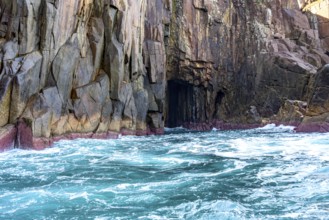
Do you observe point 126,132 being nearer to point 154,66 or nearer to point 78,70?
point 78,70

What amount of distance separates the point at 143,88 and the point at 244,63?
65.9 ft

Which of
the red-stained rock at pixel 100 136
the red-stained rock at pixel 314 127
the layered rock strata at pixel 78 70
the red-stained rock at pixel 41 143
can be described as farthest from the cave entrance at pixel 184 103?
the red-stained rock at pixel 41 143

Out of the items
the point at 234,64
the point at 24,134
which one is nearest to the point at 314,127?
the point at 234,64

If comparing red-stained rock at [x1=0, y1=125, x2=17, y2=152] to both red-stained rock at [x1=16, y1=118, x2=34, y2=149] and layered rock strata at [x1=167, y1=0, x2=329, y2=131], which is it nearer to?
red-stained rock at [x1=16, y1=118, x2=34, y2=149]

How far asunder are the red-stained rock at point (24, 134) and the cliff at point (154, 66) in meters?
0.05

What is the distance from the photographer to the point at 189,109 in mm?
51938

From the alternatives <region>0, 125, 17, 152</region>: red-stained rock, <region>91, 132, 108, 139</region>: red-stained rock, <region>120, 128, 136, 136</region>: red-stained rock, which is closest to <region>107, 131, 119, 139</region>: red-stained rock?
<region>91, 132, 108, 139</region>: red-stained rock

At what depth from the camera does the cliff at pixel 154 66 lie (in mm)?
23062

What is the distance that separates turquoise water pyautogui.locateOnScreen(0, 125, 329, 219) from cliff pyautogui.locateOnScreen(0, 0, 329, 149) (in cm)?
548

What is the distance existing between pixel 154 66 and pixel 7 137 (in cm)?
2230

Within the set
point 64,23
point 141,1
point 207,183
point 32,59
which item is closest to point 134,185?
point 207,183

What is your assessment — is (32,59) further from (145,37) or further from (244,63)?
(244,63)

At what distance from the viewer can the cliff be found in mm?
23062

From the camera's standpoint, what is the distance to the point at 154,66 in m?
→ 40.5
